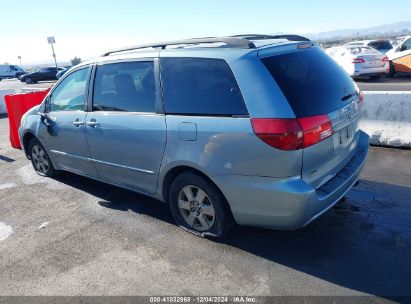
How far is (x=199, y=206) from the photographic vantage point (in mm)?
3672

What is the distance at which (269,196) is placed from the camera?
3.08 m

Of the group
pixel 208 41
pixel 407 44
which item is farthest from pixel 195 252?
pixel 407 44

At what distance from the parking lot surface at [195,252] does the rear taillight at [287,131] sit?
3.51 ft

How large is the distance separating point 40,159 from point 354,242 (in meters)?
4.68

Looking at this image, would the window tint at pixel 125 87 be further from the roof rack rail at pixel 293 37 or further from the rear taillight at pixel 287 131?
the roof rack rail at pixel 293 37

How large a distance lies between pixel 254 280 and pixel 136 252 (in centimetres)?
121

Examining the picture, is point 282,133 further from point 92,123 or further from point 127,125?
point 92,123

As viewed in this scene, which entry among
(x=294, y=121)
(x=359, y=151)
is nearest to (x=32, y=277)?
(x=294, y=121)

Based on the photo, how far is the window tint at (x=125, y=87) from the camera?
3.83 meters

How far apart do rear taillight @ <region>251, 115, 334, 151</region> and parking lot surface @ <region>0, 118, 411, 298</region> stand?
1.07 metres

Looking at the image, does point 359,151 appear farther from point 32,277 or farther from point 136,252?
point 32,277

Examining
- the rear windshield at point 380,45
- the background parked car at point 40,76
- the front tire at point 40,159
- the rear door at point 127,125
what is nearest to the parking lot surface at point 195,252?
the rear door at point 127,125

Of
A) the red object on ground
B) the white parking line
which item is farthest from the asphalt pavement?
the white parking line

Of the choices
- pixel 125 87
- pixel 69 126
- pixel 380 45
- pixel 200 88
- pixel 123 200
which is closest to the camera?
pixel 200 88
